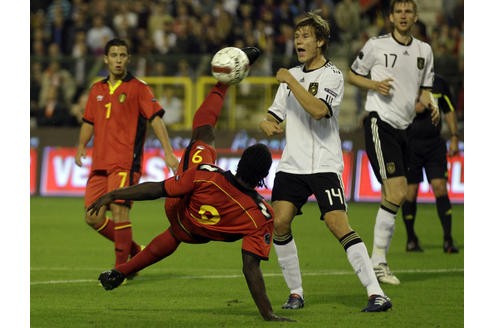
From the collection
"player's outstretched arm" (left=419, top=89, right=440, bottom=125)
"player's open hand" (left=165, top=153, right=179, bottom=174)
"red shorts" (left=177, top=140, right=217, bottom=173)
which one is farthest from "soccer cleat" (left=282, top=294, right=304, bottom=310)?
"player's outstretched arm" (left=419, top=89, right=440, bottom=125)

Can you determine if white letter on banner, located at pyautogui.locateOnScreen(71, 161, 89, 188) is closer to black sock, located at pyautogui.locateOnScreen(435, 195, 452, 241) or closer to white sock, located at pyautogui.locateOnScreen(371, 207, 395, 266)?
black sock, located at pyautogui.locateOnScreen(435, 195, 452, 241)

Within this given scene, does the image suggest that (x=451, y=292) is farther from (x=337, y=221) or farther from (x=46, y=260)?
(x=46, y=260)

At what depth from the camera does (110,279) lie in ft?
27.1

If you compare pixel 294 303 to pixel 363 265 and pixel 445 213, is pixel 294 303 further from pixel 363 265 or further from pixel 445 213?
pixel 445 213

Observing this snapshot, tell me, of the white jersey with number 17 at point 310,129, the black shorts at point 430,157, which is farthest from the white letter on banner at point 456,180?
the white jersey with number 17 at point 310,129

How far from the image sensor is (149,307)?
886cm

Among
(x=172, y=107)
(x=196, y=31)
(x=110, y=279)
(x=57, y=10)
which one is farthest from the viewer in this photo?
(x=57, y=10)

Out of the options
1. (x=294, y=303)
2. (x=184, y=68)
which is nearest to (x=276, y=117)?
(x=294, y=303)

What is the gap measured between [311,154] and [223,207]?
1072 mm

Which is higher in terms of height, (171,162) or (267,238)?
(171,162)

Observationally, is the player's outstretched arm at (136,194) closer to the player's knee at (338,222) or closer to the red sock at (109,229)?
the player's knee at (338,222)

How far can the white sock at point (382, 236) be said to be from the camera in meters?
10.4

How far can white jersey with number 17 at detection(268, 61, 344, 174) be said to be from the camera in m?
8.59

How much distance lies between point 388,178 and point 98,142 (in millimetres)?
2878
